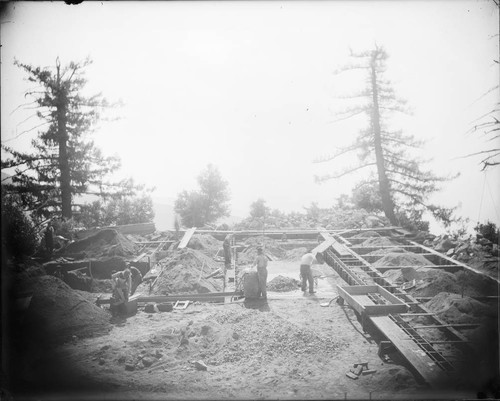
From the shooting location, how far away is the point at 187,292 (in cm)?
981

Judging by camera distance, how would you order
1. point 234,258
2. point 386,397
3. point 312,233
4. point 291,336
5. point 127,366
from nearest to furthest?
1. point 386,397
2. point 127,366
3. point 291,336
4. point 234,258
5. point 312,233

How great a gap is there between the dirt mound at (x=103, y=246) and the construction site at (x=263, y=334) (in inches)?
46.5

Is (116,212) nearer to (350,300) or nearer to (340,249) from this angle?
(340,249)

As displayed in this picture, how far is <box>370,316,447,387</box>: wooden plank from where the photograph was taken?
480 cm

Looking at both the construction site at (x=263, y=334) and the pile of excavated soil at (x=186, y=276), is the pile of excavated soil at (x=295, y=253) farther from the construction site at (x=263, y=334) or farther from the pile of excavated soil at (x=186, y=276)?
the pile of excavated soil at (x=186, y=276)

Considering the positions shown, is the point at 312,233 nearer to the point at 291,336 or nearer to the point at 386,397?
the point at 291,336

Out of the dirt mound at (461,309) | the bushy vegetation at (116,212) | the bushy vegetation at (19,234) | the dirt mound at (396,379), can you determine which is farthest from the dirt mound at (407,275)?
the bushy vegetation at (116,212)

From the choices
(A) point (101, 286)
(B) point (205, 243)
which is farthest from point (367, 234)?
(A) point (101, 286)

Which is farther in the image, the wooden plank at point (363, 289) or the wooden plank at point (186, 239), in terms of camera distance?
the wooden plank at point (186, 239)

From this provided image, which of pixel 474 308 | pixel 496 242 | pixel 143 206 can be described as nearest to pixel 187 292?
pixel 474 308

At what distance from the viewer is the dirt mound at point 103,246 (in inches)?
504

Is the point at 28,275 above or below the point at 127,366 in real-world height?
above

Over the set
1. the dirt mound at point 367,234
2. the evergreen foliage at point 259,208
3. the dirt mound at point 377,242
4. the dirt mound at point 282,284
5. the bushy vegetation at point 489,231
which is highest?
the evergreen foliage at point 259,208

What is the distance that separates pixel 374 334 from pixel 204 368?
380 cm
